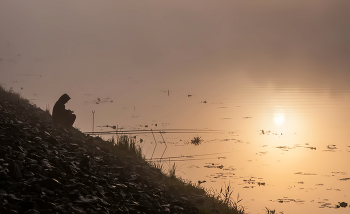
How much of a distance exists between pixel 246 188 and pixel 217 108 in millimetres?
21425

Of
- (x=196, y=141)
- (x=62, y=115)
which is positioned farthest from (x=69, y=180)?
(x=196, y=141)

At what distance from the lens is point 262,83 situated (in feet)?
207

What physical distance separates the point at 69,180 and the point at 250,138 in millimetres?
16206

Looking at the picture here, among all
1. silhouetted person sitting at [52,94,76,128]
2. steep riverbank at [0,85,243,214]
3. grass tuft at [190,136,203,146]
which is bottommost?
steep riverbank at [0,85,243,214]

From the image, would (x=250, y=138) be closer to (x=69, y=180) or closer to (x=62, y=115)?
(x=62, y=115)

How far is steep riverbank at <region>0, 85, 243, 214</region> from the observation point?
6.38 meters

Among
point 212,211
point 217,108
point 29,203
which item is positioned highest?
point 217,108

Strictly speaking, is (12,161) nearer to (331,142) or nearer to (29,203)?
(29,203)

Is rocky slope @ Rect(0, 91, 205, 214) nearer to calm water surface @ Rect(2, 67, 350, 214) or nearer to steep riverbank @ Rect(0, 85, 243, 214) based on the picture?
steep riverbank @ Rect(0, 85, 243, 214)

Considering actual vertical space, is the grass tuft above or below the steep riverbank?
above

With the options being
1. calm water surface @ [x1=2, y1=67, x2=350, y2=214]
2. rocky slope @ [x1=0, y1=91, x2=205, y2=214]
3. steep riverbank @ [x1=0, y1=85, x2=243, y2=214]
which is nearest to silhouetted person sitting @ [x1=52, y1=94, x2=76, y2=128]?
steep riverbank @ [x1=0, y1=85, x2=243, y2=214]

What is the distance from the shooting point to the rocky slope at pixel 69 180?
6320 millimetres

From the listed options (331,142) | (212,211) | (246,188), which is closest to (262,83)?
(331,142)

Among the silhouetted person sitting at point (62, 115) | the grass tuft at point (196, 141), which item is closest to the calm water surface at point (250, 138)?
the grass tuft at point (196, 141)
